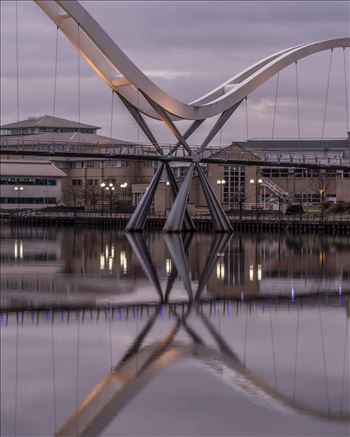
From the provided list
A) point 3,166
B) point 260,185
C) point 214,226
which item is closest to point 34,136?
point 3,166

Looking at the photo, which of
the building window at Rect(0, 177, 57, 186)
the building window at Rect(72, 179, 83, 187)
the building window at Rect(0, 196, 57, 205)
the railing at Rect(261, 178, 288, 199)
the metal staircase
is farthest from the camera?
the building window at Rect(72, 179, 83, 187)

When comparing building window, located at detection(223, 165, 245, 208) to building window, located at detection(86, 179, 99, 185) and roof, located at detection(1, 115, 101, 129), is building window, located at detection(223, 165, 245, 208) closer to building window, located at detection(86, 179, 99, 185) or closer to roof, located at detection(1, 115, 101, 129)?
building window, located at detection(86, 179, 99, 185)

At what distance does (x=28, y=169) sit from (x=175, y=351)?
9893cm

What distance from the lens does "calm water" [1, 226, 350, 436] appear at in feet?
51.5

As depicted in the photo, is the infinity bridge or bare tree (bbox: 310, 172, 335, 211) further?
bare tree (bbox: 310, 172, 335, 211)

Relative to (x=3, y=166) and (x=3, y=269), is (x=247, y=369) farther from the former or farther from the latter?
(x=3, y=166)

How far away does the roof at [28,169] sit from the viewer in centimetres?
11588

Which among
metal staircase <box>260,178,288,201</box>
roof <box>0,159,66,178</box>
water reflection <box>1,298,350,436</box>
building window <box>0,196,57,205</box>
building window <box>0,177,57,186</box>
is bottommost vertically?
water reflection <box>1,298,350,436</box>

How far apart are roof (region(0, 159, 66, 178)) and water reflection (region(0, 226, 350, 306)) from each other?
56.7 meters

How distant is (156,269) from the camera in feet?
126

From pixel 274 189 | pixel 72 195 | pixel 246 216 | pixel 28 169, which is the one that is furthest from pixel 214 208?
pixel 72 195

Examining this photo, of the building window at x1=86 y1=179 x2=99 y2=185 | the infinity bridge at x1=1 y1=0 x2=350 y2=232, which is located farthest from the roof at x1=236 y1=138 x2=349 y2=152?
the infinity bridge at x1=1 y1=0 x2=350 y2=232

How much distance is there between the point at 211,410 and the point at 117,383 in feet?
6.93

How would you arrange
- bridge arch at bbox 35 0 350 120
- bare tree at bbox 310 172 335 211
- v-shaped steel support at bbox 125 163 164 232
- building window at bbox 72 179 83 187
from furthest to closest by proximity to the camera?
building window at bbox 72 179 83 187 < bare tree at bbox 310 172 335 211 < v-shaped steel support at bbox 125 163 164 232 < bridge arch at bbox 35 0 350 120
